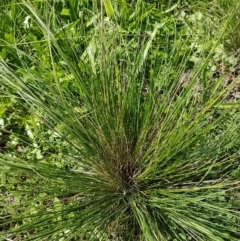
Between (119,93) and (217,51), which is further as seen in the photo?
(217,51)

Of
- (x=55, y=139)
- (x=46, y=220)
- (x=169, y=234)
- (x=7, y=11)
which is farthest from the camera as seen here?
(x=7, y=11)

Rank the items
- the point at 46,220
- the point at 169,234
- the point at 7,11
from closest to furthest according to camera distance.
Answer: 1. the point at 46,220
2. the point at 169,234
3. the point at 7,11

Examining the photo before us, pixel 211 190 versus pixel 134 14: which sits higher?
pixel 134 14

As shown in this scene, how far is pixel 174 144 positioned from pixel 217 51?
0.67 meters

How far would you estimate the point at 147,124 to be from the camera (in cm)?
138

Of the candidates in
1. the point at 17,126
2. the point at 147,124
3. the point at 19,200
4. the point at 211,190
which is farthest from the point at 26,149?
the point at 211,190

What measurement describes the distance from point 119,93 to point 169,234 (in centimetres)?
43

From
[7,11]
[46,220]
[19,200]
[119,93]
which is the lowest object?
[19,200]

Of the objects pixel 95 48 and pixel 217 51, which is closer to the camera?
pixel 95 48

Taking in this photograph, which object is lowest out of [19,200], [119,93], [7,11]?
[19,200]

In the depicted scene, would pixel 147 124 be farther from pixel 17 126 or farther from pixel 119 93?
pixel 17 126

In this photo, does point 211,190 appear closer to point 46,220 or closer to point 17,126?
point 46,220

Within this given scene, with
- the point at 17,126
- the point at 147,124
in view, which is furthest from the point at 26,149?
the point at 147,124

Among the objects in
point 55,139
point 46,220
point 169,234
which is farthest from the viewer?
point 55,139
